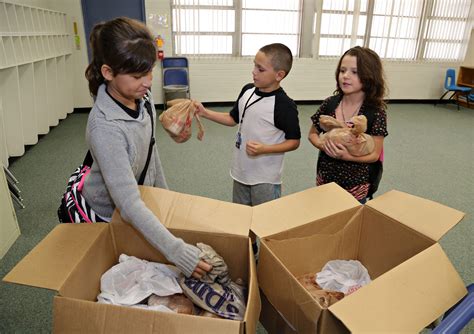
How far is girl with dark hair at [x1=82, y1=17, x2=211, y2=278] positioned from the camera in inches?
35.6

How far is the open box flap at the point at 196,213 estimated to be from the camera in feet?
3.26

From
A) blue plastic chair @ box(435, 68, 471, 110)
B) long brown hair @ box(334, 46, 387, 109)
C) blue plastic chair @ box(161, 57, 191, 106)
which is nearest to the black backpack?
long brown hair @ box(334, 46, 387, 109)

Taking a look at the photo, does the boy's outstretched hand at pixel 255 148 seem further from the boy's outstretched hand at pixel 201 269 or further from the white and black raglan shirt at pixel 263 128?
the boy's outstretched hand at pixel 201 269

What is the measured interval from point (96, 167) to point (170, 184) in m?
1.91

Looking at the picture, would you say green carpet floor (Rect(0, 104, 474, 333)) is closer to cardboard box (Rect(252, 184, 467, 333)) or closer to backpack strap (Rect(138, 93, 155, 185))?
cardboard box (Rect(252, 184, 467, 333))

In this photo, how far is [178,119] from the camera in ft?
4.36

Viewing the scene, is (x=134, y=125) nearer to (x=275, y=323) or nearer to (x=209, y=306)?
(x=209, y=306)

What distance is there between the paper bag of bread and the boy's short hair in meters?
0.36

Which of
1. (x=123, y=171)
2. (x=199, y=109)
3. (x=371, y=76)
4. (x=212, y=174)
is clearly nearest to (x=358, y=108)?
(x=371, y=76)

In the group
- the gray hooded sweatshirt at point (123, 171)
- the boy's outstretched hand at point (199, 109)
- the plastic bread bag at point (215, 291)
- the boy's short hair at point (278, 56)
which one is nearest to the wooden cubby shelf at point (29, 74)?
the boy's outstretched hand at point (199, 109)

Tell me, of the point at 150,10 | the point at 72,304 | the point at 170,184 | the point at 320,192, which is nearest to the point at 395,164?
the point at 170,184

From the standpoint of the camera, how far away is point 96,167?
108cm

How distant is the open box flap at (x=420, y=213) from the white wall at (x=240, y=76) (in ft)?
16.3

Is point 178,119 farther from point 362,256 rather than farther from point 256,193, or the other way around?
point 362,256
